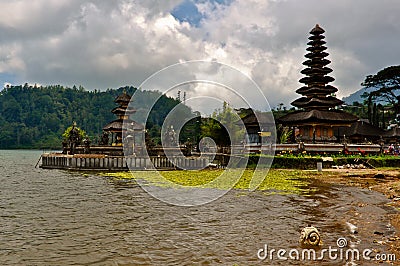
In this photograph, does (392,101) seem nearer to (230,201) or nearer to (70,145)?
(70,145)

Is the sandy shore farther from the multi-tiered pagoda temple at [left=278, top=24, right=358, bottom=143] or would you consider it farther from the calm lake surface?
the multi-tiered pagoda temple at [left=278, top=24, right=358, bottom=143]

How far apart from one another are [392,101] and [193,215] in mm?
60946

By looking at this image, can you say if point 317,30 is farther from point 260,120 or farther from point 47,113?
point 47,113

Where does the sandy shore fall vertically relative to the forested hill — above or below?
below

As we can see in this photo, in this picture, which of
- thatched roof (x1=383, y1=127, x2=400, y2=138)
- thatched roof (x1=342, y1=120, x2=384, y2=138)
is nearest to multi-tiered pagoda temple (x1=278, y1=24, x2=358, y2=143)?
thatched roof (x1=342, y1=120, x2=384, y2=138)

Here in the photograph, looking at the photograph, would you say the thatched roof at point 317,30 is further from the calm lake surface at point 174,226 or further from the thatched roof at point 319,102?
the calm lake surface at point 174,226

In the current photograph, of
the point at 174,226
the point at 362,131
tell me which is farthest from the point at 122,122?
the point at 174,226

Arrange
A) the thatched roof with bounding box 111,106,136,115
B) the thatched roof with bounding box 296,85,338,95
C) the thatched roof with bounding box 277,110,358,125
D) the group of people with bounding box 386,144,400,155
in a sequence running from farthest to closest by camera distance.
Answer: the thatched roof with bounding box 111,106,136,115, the thatched roof with bounding box 296,85,338,95, the thatched roof with bounding box 277,110,358,125, the group of people with bounding box 386,144,400,155

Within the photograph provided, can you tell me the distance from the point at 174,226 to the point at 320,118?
115 ft

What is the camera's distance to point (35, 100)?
158 metres

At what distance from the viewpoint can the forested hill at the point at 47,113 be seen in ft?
472

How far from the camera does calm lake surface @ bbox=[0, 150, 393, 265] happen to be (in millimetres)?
8898

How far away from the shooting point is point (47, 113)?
503ft

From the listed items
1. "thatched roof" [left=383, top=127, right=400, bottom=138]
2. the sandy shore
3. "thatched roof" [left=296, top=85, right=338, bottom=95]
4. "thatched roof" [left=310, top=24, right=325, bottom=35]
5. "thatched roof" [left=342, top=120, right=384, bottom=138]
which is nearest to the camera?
the sandy shore
